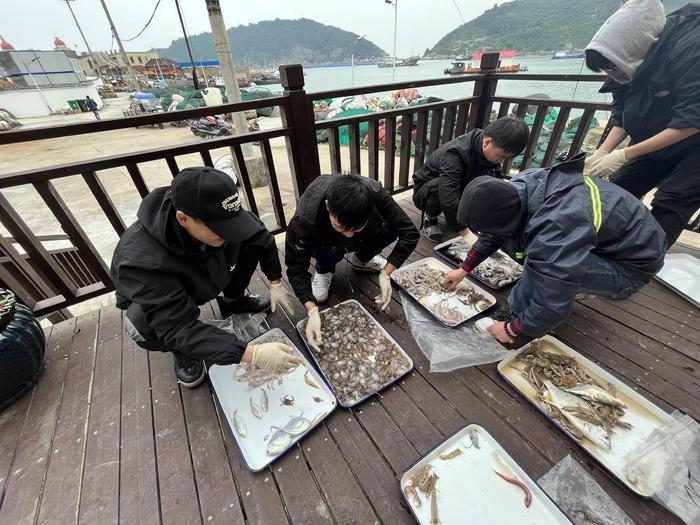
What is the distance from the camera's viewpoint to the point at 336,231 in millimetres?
1854

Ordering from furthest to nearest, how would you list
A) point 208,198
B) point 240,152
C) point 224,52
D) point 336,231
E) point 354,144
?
point 224,52 < point 354,144 < point 240,152 < point 336,231 < point 208,198

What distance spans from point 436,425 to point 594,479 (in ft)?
2.10

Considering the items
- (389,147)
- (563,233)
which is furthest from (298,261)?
(389,147)

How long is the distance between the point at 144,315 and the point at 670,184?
327 centimetres

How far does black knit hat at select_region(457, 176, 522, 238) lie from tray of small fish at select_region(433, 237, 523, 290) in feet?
2.62

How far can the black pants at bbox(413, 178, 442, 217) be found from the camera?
8.82 feet

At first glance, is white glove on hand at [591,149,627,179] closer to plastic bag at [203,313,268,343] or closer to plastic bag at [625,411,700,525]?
plastic bag at [625,411,700,525]

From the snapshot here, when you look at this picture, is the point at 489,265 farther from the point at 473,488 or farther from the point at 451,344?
the point at 473,488

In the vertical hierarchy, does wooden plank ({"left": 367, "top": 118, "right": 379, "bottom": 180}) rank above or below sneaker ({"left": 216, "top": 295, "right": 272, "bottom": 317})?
above

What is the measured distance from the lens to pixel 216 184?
45.8 inches

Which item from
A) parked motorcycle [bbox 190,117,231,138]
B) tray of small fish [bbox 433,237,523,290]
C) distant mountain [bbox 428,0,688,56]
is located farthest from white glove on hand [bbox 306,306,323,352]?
parked motorcycle [bbox 190,117,231,138]

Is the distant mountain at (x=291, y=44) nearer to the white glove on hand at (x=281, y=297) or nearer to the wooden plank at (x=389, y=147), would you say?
the wooden plank at (x=389, y=147)

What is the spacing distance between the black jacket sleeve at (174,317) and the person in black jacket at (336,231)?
0.57 metres

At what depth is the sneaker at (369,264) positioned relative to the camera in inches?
95.4
